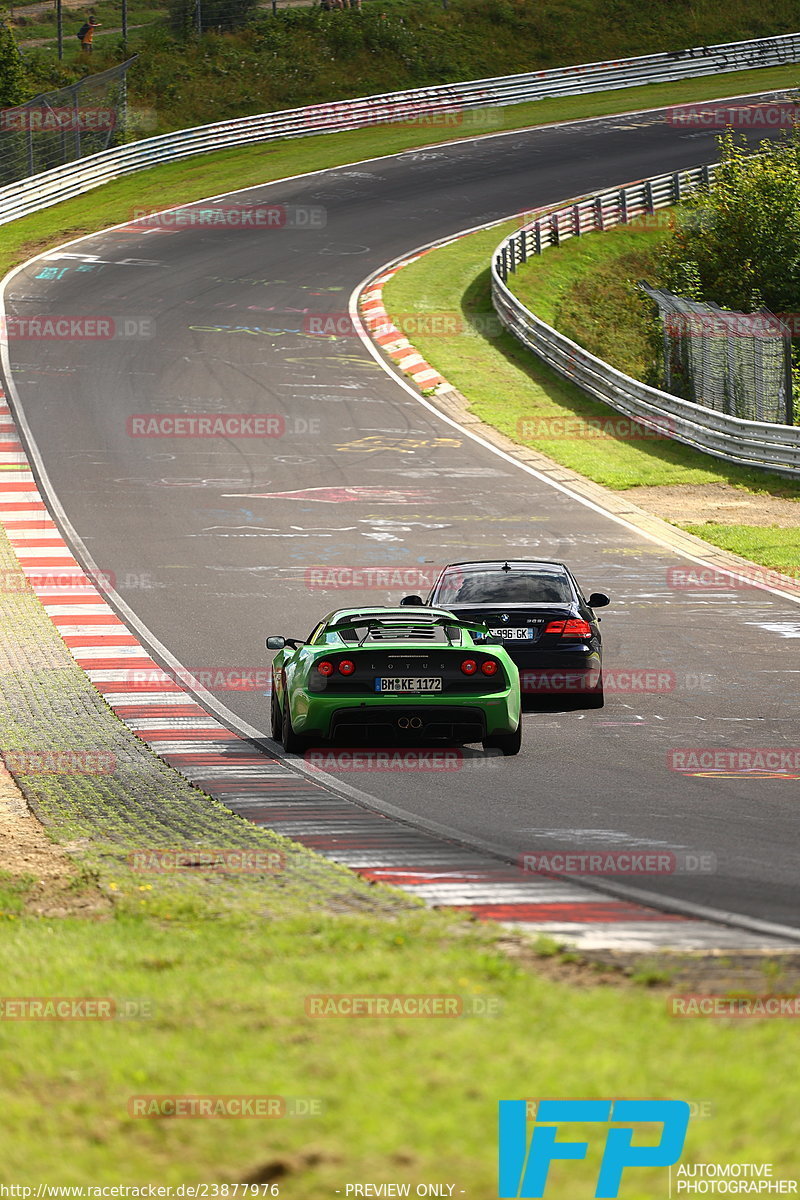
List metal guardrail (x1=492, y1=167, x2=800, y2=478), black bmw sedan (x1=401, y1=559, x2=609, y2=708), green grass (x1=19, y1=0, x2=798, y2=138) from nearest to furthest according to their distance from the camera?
black bmw sedan (x1=401, y1=559, x2=609, y2=708), metal guardrail (x1=492, y1=167, x2=800, y2=478), green grass (x1=19, y1=0, x2=798, y2=138)

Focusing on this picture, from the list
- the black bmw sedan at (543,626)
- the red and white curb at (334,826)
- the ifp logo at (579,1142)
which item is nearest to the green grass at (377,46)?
the red and white curb at (334,826)

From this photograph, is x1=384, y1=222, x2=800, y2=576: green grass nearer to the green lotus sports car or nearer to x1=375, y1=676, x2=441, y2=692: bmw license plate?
the green lotus sports car

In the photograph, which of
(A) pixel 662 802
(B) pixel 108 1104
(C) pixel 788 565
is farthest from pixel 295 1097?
(C) pixel 788 565

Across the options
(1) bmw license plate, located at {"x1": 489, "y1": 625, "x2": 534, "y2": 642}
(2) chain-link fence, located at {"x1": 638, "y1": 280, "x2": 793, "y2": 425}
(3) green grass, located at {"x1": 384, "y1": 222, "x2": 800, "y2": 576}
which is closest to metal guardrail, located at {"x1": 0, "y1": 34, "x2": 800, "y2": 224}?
(3) green grass, located at {"x1": 384, "y1": 222, "x2": 800, "y2": 576}

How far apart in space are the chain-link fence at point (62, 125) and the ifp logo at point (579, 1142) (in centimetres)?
5049

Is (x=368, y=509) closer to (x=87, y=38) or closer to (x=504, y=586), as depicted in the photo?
(x=504, y=586)

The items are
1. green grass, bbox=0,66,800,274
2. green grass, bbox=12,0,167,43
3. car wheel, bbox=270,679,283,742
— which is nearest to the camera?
car wheel, bbox=270,679,283,742

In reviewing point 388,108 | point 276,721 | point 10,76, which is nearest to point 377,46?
point 388,108

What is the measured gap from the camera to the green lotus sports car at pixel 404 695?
1136 centimetres

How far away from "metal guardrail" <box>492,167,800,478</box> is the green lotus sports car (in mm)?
18413

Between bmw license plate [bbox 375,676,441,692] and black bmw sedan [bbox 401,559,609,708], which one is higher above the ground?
bmw license plate [bbox 375,676,441,692]

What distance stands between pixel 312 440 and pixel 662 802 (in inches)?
874

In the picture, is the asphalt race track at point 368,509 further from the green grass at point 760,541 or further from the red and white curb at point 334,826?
the green grass at point 760,541

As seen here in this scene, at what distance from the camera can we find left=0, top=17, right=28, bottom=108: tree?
2162 inches
